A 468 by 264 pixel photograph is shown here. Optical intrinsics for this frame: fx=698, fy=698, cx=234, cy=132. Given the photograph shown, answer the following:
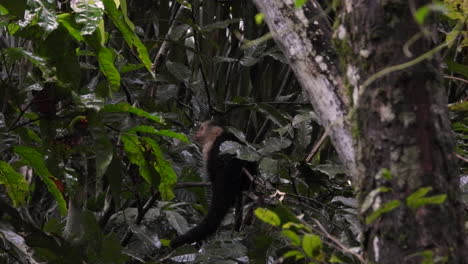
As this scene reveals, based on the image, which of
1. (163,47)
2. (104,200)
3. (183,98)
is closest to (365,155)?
(104,200)

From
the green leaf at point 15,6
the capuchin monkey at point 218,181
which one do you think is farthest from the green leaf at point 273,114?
the green leaf at point 15,6

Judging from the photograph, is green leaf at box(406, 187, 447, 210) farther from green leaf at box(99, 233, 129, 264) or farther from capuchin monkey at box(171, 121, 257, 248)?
capuchin monkey at box(171, 121, 257, 248)

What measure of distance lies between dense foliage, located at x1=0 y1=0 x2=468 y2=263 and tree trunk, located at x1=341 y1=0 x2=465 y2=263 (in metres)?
0.12

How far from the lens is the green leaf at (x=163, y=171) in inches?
98.5

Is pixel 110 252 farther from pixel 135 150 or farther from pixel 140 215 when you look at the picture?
Answer: pixel 140 215

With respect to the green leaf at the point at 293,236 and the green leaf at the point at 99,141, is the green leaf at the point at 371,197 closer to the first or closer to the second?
the green leaf at the point at 293,236

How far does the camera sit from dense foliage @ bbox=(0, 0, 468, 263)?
7.18 feet

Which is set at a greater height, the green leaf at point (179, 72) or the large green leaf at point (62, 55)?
the large green leaf at point (62, 55)

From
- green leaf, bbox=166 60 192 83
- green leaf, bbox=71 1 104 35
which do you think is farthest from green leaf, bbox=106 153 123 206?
green leaf, bbox=166 60 192 83

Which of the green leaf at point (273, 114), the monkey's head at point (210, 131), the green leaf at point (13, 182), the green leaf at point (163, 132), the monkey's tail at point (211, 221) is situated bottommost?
the monkey's tail at point (211, 221)

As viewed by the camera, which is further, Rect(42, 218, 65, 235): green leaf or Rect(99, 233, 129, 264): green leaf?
Rect(42, 218, 65, 235): green leaf

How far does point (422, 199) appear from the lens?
0.99 meters

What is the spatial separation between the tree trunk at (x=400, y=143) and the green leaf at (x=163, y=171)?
1.41m

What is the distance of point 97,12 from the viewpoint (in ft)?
6.75
